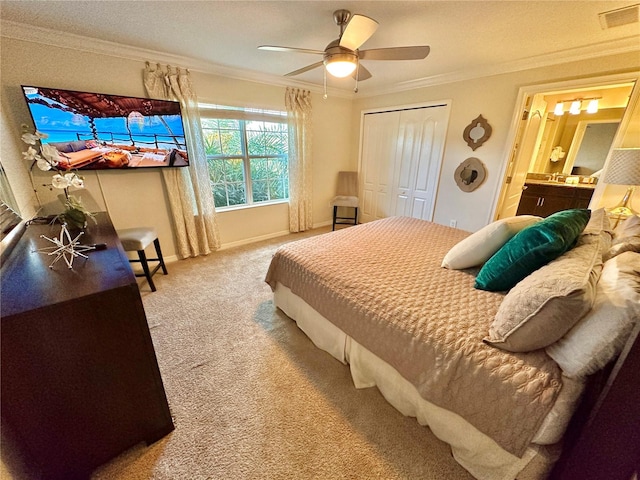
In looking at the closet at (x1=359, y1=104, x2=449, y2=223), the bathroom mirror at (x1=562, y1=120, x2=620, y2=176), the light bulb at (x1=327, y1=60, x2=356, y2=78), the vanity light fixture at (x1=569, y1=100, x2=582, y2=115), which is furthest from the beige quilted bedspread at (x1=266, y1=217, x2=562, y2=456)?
the bathroom mirror at (x1=562, y1=120, x2=620, y2=176)

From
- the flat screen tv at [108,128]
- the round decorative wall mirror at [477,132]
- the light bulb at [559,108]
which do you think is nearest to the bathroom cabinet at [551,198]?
the light bulb at [559,108]

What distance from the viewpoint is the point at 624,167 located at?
6.75 ft

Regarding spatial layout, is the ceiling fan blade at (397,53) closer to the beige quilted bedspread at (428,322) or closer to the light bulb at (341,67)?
the light bulb at (341,67)

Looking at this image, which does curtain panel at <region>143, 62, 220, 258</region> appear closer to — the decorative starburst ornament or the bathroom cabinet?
the decorative starburst ornament

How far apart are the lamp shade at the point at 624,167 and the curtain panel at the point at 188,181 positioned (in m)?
4.11

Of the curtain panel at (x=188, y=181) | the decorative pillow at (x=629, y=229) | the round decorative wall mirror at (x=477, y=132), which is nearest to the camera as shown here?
the decorative pillow at (x=629, y=229)

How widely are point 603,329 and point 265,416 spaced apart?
58.8 inches

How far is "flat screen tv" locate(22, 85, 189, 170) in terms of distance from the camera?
2148 millimetres

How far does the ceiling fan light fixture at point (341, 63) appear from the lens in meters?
1.73

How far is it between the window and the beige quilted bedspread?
205cm

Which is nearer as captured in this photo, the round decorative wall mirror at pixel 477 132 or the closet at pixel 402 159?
the round decorative wall mirror at pixel 477 132

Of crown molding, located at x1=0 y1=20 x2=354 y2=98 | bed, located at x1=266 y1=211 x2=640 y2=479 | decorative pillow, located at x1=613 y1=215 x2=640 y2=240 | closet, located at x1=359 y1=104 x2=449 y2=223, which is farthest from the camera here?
closet, located at x1=359 y1=104 x2=449 y2=223

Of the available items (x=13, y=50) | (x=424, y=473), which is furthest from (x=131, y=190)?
(x=424, y=473)

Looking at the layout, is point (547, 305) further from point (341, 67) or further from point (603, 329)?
point (341, 67)
